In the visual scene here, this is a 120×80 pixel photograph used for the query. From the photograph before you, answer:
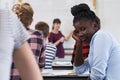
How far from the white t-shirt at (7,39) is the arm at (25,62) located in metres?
0.02

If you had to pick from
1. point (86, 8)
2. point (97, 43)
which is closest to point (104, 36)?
point (97, 43)

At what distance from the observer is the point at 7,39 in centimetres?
87

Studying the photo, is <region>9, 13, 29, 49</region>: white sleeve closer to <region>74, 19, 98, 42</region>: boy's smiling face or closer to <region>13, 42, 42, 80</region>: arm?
<region>13, 42, 42, 80</region>: arm

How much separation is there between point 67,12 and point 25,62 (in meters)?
5.91

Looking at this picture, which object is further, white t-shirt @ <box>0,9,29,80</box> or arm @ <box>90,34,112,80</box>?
arm @ <box>90,34,112,80</box>

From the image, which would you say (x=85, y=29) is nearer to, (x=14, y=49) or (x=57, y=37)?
(x=14, y=49)

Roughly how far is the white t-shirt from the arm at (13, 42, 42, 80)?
23 mm

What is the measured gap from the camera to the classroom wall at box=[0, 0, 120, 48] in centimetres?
679

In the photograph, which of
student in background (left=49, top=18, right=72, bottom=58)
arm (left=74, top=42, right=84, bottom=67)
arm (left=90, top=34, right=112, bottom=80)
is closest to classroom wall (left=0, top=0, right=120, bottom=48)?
student in background (left=49, top=18, right=72, bottom=58)

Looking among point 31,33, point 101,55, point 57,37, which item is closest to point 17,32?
point 101,55

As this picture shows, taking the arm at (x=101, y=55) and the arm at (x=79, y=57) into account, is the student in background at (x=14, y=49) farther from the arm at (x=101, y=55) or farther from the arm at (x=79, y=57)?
the arm at (x=79, y=57)

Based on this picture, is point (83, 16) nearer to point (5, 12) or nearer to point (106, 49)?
point (106, 49)

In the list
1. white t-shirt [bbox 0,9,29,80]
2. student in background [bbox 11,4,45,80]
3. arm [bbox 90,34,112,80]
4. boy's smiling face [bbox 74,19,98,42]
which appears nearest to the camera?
white t-shirt [bbox 0,9,29,80]

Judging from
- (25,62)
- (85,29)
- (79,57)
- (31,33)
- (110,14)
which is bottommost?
(110,14)
